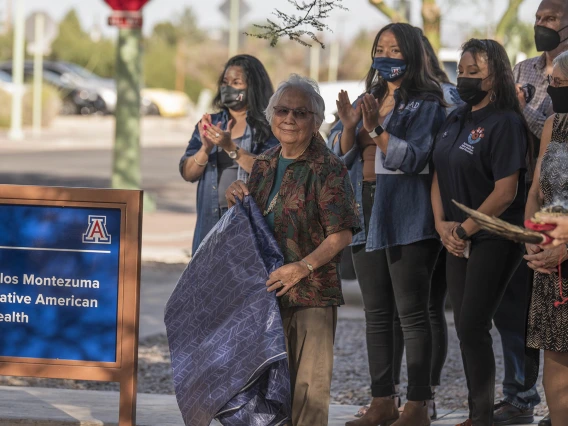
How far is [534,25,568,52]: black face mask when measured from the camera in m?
5.61

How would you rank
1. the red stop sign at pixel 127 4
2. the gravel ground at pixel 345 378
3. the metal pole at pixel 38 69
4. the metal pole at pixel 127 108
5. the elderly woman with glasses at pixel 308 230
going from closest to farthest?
the elderly woman with glasses at pixel 308 230
the gravel ground at pixel 345 378
the red stop sign at pixel 127 4
the metal pole at pixel 127 108
the metal pole at pixel 38 69

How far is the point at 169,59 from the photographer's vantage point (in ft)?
184

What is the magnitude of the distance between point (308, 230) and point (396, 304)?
97 centimetres

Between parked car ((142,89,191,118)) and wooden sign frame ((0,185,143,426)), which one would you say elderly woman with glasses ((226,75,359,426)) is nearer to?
wooden sign frame ((0,185,143,426))

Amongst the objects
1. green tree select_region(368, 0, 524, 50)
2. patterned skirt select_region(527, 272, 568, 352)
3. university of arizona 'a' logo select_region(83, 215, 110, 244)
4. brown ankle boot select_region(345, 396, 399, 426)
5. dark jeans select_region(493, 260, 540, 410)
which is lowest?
brown ankle boot select_region(345, 396, 399, 426)

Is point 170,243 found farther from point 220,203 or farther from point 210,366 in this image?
point 210,366

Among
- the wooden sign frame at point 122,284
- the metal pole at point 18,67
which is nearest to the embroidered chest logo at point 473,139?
the wooden sign frame at point 122,284

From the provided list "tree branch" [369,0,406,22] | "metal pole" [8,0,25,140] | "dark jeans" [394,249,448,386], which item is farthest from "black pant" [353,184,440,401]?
"metal pole" [8,0,25,140]

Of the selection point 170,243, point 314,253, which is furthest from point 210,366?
point 170,243

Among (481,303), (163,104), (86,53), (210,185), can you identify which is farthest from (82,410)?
(86,53)

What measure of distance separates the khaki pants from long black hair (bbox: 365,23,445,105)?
1.38m

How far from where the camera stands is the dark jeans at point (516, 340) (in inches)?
229

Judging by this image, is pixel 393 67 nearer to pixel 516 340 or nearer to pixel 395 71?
pixel 395 71

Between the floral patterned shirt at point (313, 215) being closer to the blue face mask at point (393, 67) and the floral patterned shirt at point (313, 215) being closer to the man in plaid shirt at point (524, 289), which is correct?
the blue face mask at point (393, 67)
